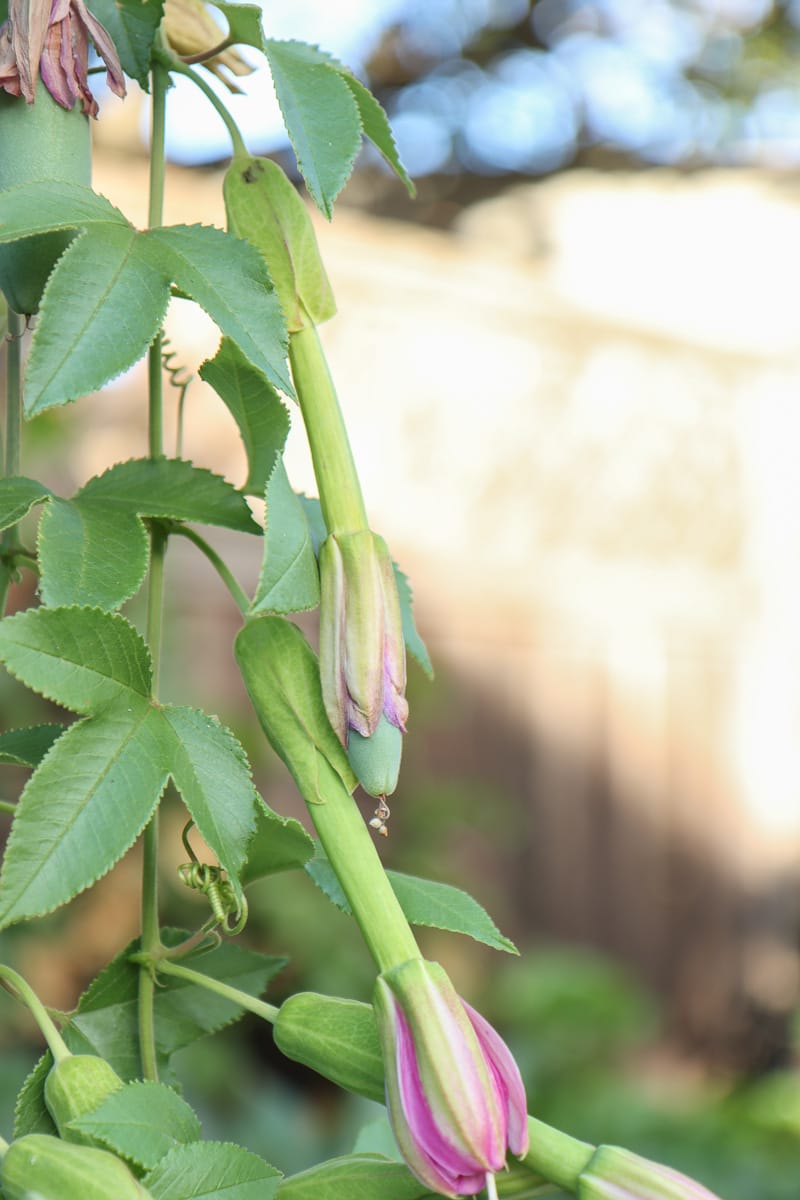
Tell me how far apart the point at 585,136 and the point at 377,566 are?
389 centimetres

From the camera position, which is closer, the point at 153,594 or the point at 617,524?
the point at 153,594

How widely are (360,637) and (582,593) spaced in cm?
238

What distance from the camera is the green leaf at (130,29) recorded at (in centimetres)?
31

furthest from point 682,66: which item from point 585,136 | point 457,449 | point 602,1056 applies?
point 602,1056

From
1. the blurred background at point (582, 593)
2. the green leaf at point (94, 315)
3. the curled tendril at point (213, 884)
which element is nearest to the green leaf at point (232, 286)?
the green leaf at point (94, 315)

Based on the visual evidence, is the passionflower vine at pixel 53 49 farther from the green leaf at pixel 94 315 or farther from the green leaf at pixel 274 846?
the green leaf at pixel 274 846

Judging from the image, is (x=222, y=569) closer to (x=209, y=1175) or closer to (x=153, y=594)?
(x=153, y=594)

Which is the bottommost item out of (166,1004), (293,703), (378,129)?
(166,1004)

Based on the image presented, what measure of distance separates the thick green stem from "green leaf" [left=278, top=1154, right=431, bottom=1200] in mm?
50

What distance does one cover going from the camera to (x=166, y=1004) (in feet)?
1.12

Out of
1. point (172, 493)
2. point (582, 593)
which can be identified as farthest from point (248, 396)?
point (582, 593)

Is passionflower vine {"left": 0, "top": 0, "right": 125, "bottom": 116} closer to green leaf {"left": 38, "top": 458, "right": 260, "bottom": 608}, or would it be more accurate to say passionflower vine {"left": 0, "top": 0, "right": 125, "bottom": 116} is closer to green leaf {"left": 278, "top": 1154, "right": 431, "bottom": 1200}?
green leaf {"left": 38, "top": 458, "right": 260, "bottom": 608}

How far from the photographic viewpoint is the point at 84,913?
1870mm

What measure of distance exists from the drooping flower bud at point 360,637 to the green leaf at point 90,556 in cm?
4
